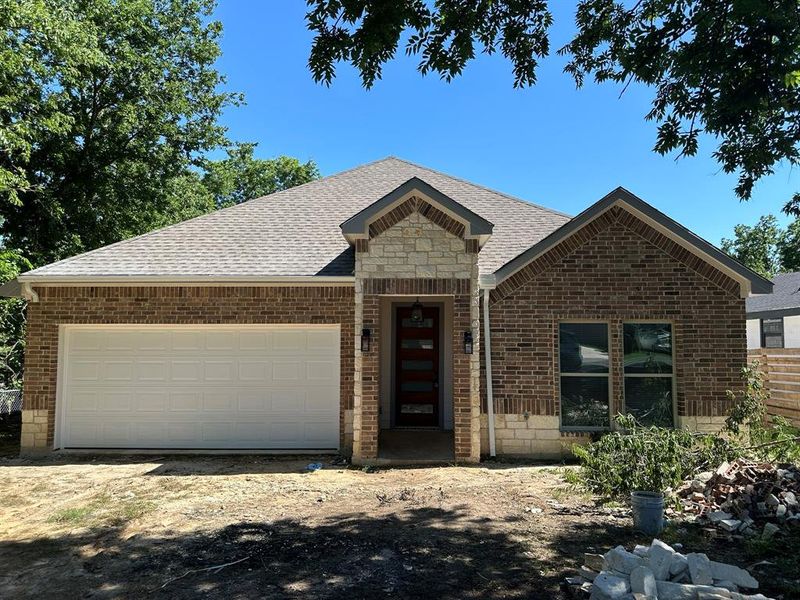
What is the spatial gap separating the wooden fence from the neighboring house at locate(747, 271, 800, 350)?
760 cm

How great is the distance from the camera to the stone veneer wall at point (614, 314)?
8.90m

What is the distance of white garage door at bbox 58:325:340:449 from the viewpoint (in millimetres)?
9492

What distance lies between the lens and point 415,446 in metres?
9.62

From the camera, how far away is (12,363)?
17156mm

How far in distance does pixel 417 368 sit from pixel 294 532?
20.5 feet

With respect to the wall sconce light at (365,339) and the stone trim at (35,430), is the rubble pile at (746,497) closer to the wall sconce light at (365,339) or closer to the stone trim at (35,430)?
the wall sconce light at (365,339)

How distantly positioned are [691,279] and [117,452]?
35.2 ft

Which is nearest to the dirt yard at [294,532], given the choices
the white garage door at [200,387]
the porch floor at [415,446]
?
the porch floor at [415,446]

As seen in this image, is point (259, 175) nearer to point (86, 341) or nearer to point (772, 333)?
point (86, 341)

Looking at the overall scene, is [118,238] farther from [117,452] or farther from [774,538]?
[774,538]

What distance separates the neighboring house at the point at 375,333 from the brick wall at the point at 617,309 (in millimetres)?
25

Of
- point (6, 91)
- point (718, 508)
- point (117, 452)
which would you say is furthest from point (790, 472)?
point (6, 91)

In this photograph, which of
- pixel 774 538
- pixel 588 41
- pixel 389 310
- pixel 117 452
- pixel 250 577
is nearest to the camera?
pixel 250 577

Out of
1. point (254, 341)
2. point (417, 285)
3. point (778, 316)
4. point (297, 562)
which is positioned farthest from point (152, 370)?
point (778, 316)
